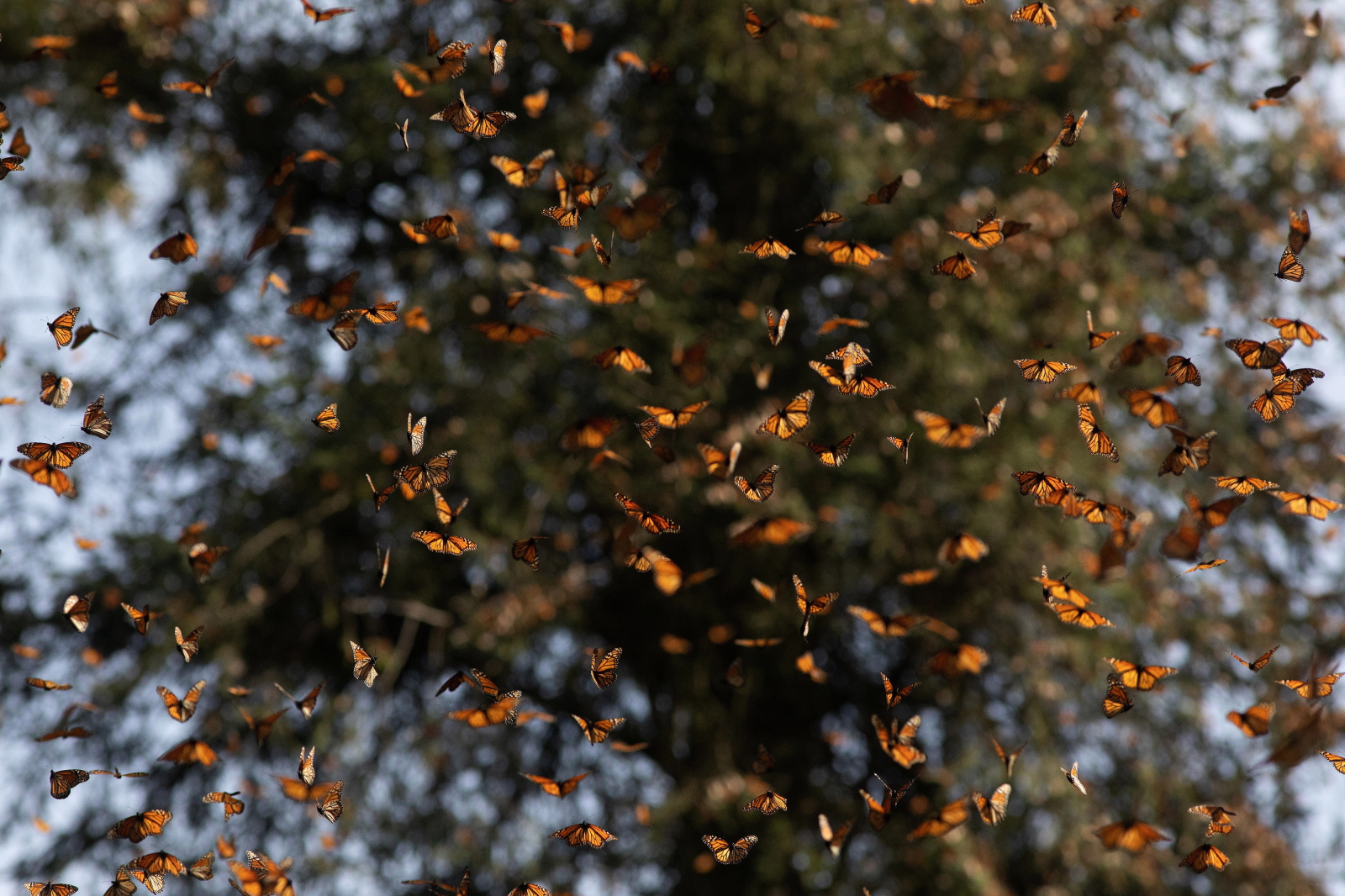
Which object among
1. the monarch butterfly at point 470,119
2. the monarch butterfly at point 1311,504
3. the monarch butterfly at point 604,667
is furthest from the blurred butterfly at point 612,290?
the monarch butterfly at point 1311,504

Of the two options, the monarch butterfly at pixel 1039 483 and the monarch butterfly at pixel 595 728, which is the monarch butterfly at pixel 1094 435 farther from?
the monarch butterfly at pixel 595 728

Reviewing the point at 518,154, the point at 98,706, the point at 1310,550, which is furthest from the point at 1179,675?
the point at 98,706

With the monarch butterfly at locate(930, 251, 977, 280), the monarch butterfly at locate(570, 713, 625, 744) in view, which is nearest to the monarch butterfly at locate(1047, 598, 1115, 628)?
the monarch butterfly at locate(930, 251, 977, 280)

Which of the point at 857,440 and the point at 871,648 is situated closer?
the point at 857,440

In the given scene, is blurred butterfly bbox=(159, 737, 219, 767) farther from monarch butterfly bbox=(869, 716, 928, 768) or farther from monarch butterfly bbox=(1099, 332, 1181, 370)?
monarch butterfly bbox=(1099, 332, 1181, 370)

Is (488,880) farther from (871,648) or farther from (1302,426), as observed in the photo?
(1302,426)
